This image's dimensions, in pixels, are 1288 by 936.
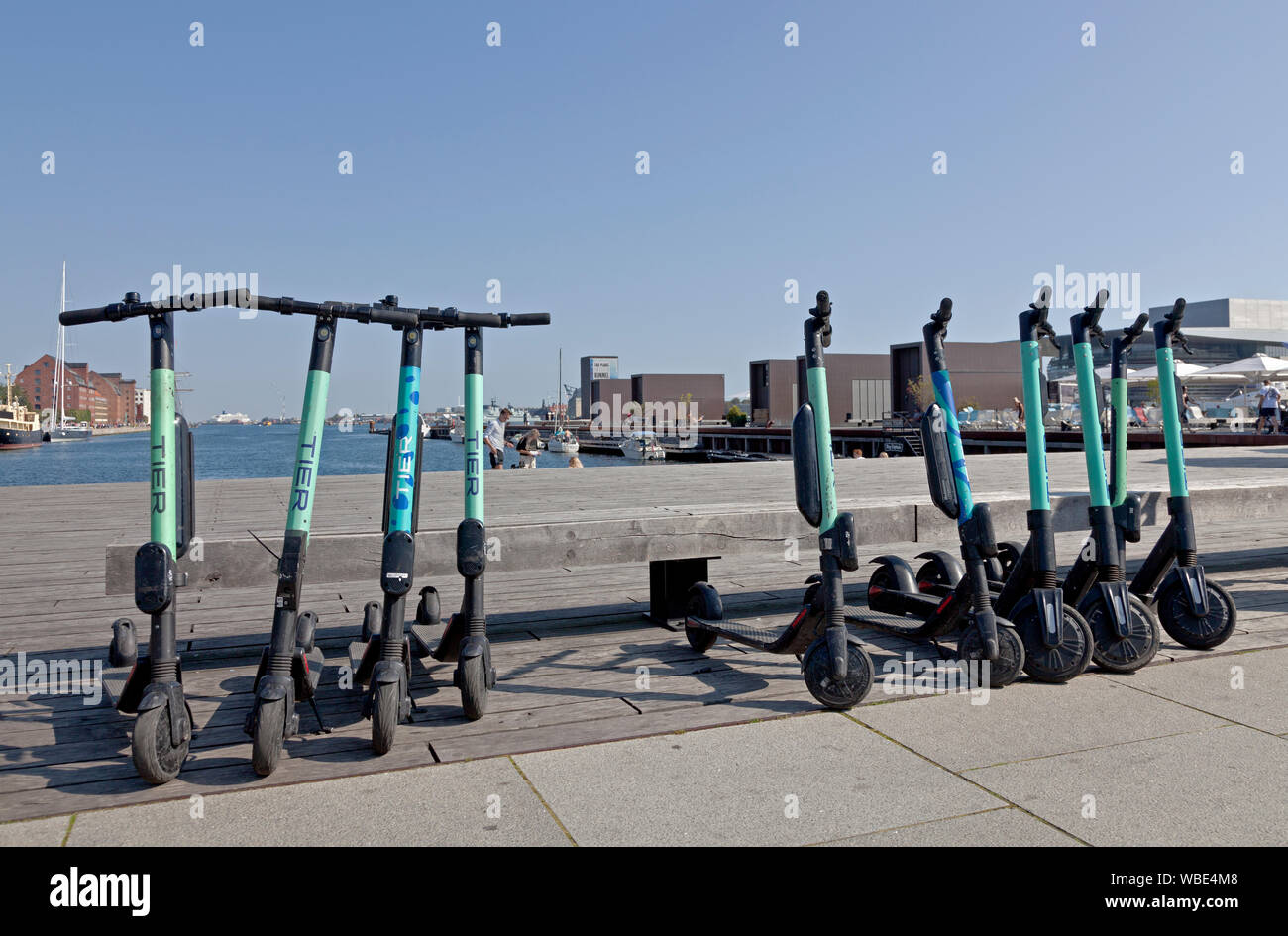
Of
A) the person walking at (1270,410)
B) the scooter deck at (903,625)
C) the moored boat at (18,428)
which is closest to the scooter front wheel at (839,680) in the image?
the scooter deck at (903,625)

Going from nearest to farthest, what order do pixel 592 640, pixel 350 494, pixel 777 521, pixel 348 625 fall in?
pixel 777 521 < pixel 592 640 < pixel 348 625 < pixel 350 494

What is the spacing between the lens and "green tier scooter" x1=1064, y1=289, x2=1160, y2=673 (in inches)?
164

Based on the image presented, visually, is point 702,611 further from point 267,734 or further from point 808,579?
point 267,734

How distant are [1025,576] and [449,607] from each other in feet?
11.3

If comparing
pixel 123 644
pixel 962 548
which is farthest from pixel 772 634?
pixel 123 644

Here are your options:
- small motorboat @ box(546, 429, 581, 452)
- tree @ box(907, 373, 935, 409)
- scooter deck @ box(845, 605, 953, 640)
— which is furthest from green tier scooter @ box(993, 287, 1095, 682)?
small motorboat @ box(546, 429, 581, 452)

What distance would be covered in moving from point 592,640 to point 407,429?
1953 mm

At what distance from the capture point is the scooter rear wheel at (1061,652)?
397 cm

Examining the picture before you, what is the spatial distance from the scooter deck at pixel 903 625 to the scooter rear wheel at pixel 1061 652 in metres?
0.42

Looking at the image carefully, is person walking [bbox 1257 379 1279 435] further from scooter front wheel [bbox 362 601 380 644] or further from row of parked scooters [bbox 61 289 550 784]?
scooter front wheel [bbox 362 601 380 644]
